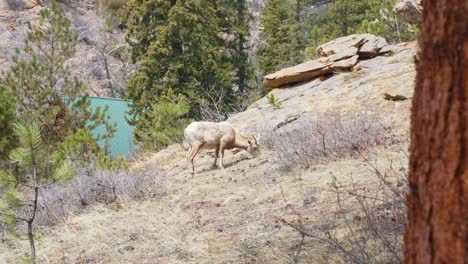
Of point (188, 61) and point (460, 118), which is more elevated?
point (460, 118)

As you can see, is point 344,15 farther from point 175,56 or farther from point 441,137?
point 441,137

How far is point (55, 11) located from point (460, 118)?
1647 cm

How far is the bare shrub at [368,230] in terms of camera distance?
307 cm

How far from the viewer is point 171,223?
591 centimetres

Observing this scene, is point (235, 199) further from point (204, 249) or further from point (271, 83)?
point (271, 83)

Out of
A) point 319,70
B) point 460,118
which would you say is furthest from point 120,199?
point 319,70

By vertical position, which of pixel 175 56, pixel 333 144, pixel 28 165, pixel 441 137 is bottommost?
pixel 333 144

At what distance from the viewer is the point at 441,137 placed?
1318 millimetres

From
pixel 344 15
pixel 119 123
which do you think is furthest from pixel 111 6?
pixel 119 123

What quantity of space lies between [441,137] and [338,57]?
1496cm

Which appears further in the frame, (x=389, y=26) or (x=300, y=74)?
(x=389, y=26)

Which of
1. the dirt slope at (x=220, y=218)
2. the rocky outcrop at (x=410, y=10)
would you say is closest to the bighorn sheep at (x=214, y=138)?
the dirt slope at (x=220, y=218)

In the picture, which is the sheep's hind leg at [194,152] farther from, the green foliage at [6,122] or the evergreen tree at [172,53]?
the evergreen tree at [172,53]

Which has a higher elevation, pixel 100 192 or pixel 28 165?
pixel 28 165
